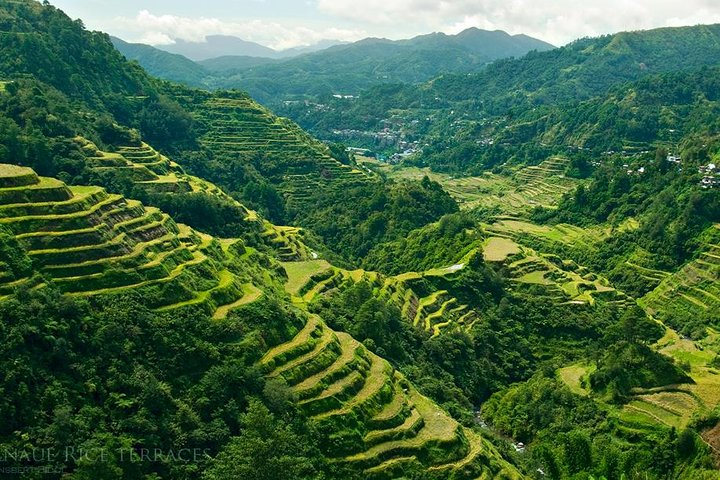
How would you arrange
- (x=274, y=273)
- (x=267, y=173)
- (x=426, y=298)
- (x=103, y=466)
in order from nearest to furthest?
(x=103, y=466)
(x=274, y=273)
(x=426, y=298)
(x=267, y=173)

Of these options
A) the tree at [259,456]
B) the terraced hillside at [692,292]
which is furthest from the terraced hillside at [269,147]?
the tree at [259,456]

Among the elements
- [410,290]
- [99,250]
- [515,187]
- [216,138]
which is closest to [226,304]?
[99,250]

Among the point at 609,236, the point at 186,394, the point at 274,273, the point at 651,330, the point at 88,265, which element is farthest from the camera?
the point at 609,236

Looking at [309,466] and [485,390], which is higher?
[309,466]

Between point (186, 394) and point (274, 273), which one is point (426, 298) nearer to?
point (274, 273)

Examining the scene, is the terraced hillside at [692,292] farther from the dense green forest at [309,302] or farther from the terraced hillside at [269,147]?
the terraced hillside at [269,147]

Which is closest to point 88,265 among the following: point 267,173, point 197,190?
point 197,190

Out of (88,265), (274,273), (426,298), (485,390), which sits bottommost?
(485,390)
